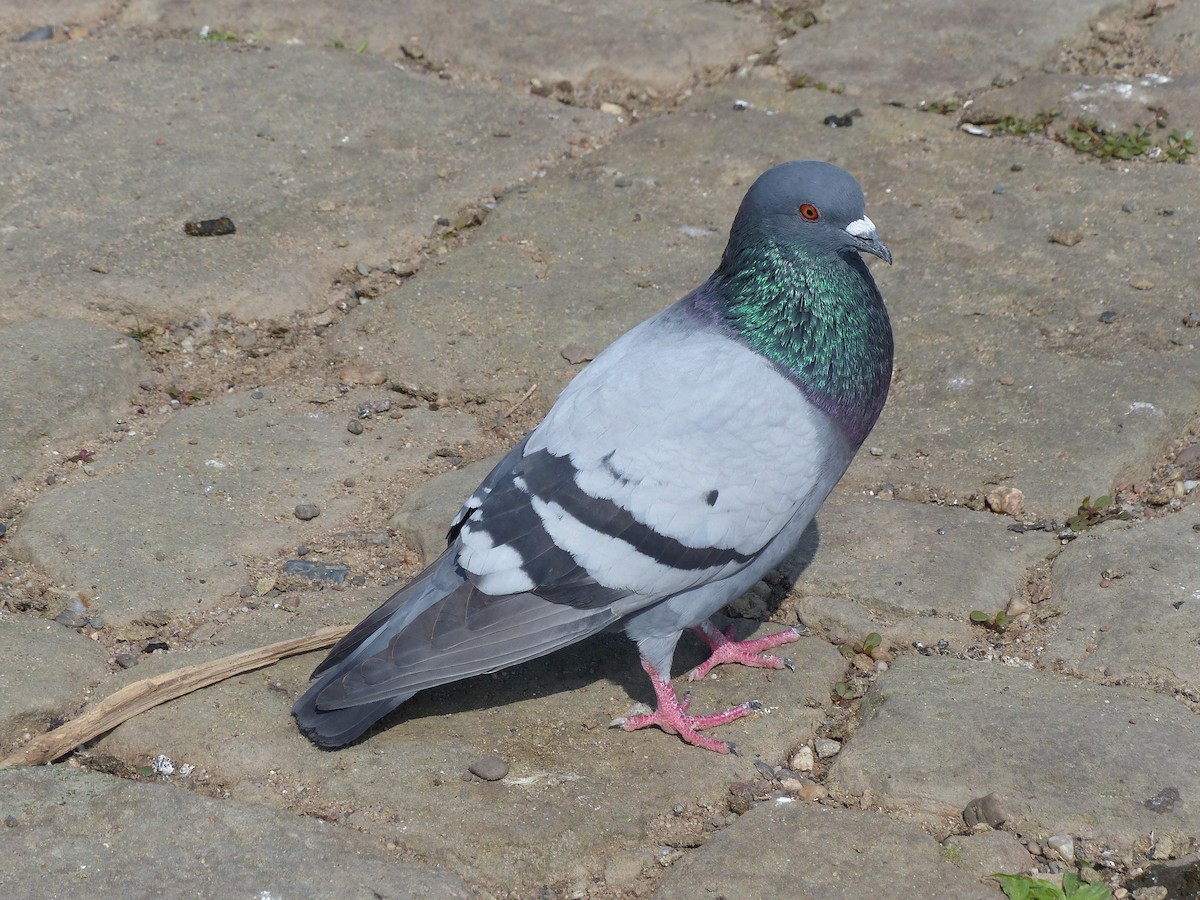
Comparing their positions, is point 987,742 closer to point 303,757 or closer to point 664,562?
point 664,562

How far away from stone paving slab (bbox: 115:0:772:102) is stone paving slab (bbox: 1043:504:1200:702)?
336 cm

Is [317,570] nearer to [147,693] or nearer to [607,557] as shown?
[147,693]

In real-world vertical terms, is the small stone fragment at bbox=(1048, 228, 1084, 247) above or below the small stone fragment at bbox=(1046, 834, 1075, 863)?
above

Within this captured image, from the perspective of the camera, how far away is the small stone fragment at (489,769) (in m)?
3.13

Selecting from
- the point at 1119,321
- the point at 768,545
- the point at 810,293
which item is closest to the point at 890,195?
the point at 1119,321

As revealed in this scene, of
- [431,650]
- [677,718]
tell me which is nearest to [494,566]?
[431,650]

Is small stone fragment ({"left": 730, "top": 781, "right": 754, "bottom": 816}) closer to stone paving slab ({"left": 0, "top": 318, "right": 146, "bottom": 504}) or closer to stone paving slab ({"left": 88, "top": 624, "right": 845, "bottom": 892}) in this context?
stone paving slab ({"left": 88, "top": 624, "right": 845, "bottom": 892})

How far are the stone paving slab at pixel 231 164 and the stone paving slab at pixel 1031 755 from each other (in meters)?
2.72

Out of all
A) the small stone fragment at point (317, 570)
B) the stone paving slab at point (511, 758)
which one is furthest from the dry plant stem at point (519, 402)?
the stone paving slab at point (511, 758)

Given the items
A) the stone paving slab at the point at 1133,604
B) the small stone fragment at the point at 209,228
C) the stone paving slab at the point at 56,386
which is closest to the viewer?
the stone paving slab at the point at 1133,604

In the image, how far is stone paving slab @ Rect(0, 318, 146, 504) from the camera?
162 inches

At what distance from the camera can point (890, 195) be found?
544cm

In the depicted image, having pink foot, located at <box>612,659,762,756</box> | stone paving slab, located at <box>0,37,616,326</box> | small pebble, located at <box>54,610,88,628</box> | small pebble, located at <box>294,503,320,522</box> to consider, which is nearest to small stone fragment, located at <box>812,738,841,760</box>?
pink foot, located at <box>612,659,762,756</box>

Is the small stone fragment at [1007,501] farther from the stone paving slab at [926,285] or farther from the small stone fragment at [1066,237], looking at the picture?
the small stone fragment at [1066,237]
